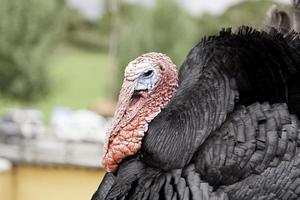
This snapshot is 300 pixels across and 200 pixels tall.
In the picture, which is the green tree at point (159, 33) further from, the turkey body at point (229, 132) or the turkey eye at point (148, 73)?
the turkey body at point (229, 132)

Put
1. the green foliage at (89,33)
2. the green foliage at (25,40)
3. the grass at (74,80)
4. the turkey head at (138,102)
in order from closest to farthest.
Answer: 1. the turkey head at (138,102)
2. the green foliage at (25,40)
3. the grass at (74,80)
4. the green foliage at (89,33)

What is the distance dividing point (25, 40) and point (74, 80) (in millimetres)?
7160

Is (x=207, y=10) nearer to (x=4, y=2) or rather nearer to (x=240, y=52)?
(x=4, y=2)

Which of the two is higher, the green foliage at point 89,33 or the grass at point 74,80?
the green foliage at point 89,33

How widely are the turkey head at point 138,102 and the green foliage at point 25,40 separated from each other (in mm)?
16907

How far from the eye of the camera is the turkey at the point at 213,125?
2.22 meters

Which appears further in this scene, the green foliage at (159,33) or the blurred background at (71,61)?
the green foliage at (159,33)

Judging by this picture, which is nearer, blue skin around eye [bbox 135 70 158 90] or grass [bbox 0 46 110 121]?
blue skin around eye [bbox 135 70 158 90]

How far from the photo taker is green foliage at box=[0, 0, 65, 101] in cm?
1920

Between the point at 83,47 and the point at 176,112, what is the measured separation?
2777 centimetres

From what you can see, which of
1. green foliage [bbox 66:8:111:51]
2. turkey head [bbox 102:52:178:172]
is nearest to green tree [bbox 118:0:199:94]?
green foliage [bbox 66:8:111:51]

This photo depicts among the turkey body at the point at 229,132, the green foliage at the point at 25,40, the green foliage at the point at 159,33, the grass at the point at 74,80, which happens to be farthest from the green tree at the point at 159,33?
the turkey body at the point at 229,132

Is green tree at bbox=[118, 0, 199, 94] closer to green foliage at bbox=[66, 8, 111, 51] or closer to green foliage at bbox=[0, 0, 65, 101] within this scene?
green foliage at bbox=[0, 0, 65, 101]

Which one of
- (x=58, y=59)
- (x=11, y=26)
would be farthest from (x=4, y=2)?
(x=58, y=59)
